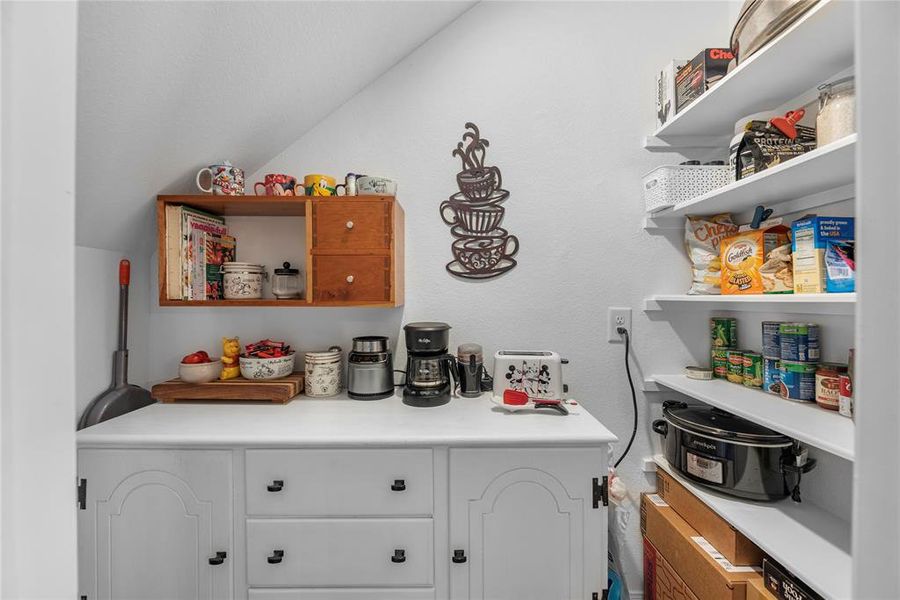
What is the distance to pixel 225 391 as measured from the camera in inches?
55.2

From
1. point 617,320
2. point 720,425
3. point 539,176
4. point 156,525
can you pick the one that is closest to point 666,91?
point 539,176

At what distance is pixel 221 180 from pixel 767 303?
187 cm

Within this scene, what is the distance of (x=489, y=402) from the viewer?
1.44 meters

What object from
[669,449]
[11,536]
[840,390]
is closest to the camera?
[11,536]

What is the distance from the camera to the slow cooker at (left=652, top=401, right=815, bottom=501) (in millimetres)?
1149

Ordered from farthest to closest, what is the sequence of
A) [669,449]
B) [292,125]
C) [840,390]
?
[292,125], [669,449], [840,390]

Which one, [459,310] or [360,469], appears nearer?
[360,469]

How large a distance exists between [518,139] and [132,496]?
68.3 inches

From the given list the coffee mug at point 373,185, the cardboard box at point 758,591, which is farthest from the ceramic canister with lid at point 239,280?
the cardboard box at point 758,591

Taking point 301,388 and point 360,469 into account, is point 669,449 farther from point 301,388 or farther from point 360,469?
point 301,388

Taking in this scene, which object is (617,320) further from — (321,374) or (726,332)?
(321,374)

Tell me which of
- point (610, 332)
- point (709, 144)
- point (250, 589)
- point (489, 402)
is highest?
point (709, 144)

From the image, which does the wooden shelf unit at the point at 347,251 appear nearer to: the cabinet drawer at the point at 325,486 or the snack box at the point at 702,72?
the cabinet drawer at the point at 325,486

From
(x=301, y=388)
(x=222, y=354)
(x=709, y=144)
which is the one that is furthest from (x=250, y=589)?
(x=709, y=144)
